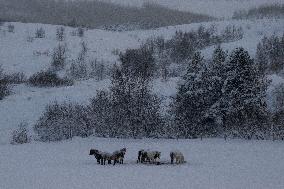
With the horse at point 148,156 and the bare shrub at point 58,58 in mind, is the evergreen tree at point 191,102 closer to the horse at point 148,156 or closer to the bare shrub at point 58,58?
the horse at point 148,156

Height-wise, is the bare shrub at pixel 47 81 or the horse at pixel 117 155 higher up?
the bare shrub at pixel 47 81

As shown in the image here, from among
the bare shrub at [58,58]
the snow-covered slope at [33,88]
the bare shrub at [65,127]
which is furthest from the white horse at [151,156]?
the bare shrub at [58,58]

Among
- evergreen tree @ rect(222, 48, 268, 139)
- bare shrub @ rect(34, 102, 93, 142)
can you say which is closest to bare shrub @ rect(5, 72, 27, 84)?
bare shrub @ rect(34, 102, 93, 142)

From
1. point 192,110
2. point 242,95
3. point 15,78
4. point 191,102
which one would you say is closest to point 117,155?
point 242,95

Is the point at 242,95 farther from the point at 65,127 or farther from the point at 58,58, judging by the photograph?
the point at 58,58

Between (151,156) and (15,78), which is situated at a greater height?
(15,78)

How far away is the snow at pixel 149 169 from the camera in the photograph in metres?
Result: 18.3

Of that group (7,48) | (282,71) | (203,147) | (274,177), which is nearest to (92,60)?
(7,48)

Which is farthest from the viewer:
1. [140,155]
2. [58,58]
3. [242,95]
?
[58,58]

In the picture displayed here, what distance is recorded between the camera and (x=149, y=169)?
74.5 ft

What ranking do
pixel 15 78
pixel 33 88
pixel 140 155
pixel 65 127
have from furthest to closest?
pixel 15 78, pixel 33 88, pixel 65 127, pixel 140 155

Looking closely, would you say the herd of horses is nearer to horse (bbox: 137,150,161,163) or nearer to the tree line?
horse (bbox: 137,150,161,163)

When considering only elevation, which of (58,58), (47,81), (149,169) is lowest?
(149,169)

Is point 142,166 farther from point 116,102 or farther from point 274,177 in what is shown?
point 116,102
